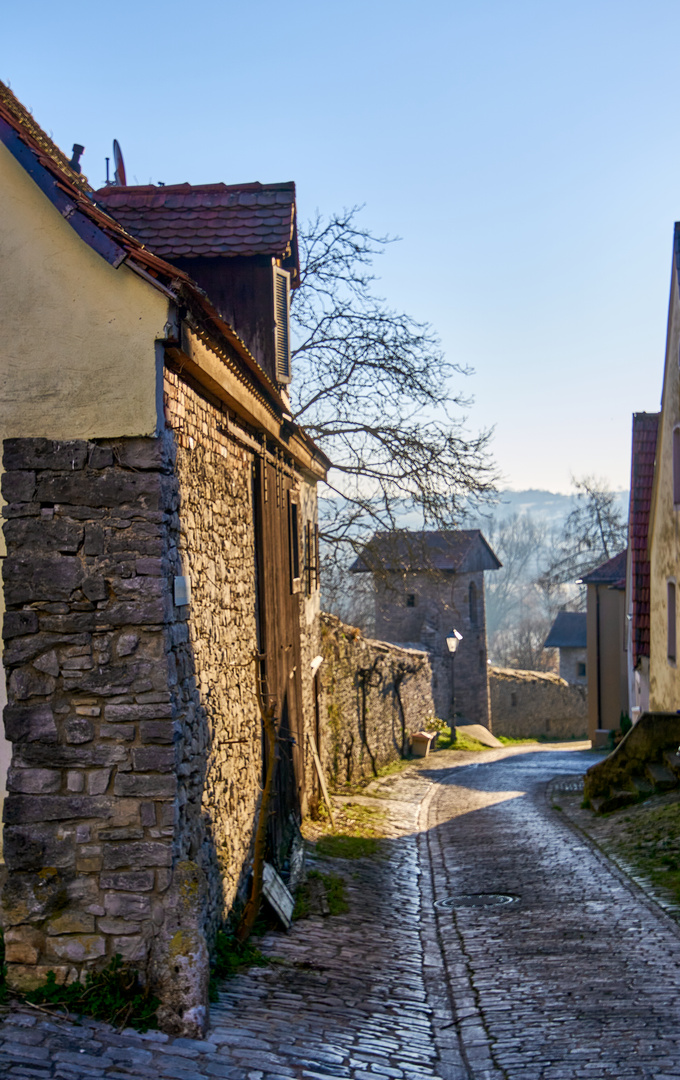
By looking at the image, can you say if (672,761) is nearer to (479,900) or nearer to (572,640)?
(479,900)

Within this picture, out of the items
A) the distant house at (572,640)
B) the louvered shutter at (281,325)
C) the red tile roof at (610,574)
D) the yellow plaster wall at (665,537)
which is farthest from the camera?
the distant house at (572,640)

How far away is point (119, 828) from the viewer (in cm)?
554

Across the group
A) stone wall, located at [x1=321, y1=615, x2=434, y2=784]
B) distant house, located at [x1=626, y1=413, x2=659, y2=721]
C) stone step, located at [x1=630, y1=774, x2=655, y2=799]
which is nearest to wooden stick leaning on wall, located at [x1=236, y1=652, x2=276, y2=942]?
stone step, located at [x1=630, y1=774, x2=655, y2=799]

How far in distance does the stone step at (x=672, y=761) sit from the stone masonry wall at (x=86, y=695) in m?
8.71

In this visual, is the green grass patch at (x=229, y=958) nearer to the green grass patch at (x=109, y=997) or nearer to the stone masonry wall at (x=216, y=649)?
the stone masonry wall at (x=216, y=649)

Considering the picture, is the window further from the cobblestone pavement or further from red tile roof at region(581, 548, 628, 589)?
red tile roof at region(581, 548, 628, 589)

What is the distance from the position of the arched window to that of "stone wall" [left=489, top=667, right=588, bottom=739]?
2.47 m

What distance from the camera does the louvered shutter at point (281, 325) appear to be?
Answer: 33.4 ft

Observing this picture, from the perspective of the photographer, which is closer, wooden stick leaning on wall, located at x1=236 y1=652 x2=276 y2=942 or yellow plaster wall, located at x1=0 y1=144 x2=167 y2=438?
yellow plaster wall, located at x1=0 y1=144 x2=167 y2=438

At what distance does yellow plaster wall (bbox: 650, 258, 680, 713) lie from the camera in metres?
14.0

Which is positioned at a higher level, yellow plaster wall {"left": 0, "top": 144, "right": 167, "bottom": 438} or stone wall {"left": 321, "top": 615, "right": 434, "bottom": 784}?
yellow plaster wall {"left": 0, "top": 144, "right": 167, "bottom": 438}

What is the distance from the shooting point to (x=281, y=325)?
34.6 ft

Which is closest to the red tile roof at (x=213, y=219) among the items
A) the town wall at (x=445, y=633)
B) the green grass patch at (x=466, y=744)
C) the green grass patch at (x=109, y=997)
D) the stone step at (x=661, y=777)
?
the green grass patch at (x=109, y=997)

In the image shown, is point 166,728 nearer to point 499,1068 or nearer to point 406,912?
point 499,1068
